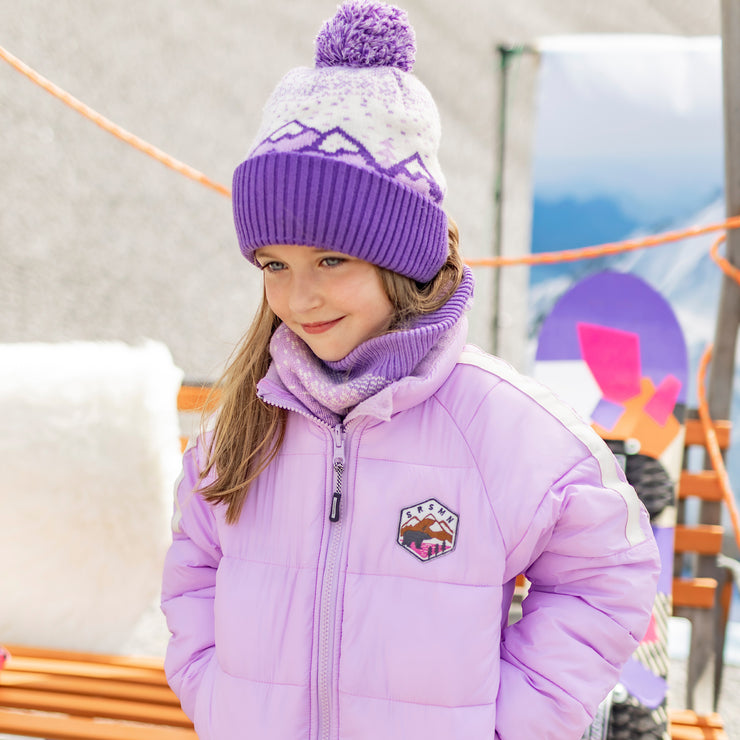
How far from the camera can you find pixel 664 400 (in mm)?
1722

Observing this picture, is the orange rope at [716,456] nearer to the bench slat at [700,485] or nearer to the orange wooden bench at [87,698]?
the bench slat at [700,485]

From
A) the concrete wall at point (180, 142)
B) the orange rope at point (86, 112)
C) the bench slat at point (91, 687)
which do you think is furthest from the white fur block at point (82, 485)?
the concrete wall at point (180, 142)

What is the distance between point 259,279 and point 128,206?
1.45 ft

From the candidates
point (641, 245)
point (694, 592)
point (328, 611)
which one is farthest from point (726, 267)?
point (328, 611)

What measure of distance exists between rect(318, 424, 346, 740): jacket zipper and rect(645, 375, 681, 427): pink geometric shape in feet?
3.40

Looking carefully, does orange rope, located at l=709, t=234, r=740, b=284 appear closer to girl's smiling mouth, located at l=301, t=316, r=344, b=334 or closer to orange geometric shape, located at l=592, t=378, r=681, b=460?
orange geometric shape, located at l=592, t=378, r=681, b=460

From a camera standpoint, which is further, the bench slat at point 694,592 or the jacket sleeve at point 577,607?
the bench slat at point 694,592

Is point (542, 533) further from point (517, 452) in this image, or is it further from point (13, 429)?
point (13, 429)

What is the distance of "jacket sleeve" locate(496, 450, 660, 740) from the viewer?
0.86 meters

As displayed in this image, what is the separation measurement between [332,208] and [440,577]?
1.36ft

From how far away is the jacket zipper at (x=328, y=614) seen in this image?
86 cm

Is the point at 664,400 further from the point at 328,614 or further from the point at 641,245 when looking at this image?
the point at 328,614

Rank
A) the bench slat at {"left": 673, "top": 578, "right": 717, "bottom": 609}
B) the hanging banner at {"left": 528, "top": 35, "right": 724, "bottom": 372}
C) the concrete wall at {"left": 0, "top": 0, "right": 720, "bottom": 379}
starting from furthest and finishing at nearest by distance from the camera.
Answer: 1. the concrete wall at {"left": 0, "top": 0, "right": 720, "bottom": 379}
2. the hanging banner at {"left": 528, "top": 35, "right": 724, "bottom": 372}
3. the bench slat at {"left": 673, "top": 578, "right": 717, "bottom": 609}

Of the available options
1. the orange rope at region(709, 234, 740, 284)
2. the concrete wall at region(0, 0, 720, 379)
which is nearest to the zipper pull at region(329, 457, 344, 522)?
the orange rope at region(709, 234, 740, 284)
